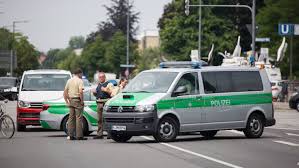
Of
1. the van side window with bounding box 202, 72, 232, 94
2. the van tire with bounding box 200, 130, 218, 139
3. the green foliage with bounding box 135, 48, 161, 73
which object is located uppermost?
the green foliage with bounding box 135, 48, 161, 73

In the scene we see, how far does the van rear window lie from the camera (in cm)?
2255

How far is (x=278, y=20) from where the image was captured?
83125 millimetres

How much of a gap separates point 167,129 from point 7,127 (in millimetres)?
4435

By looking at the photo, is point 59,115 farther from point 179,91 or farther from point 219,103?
point 219,103

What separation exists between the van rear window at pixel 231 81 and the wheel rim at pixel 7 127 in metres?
5.17

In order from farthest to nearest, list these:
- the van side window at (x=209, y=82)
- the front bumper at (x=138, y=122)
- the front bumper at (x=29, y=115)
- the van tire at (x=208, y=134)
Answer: the front bumper at (x=29, y=115)
the van tire at (x=208, y=134)
the van side window at (x=209, y=82)
the front bumper at (x=138, y=122)

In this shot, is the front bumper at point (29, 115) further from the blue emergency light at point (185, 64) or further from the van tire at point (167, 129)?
the van tire at point (167, 129)

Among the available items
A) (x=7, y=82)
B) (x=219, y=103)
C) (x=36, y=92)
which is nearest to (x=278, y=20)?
(x=7, y=82)

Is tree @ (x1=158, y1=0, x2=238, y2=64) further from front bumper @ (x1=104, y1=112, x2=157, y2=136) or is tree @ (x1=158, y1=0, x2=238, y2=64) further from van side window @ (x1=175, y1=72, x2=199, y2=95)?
front bumper @ (x1=104, y1=112, x2=157, y2=136)

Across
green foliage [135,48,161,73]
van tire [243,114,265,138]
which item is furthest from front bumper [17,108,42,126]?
green foliage [135,48,161,73]

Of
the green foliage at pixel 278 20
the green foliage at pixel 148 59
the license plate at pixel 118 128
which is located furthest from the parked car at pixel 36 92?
the green foliage at pixel 148 59

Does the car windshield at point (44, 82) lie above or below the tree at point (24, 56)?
below

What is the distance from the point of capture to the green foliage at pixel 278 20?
81250mm

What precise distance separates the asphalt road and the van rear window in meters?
1.34
